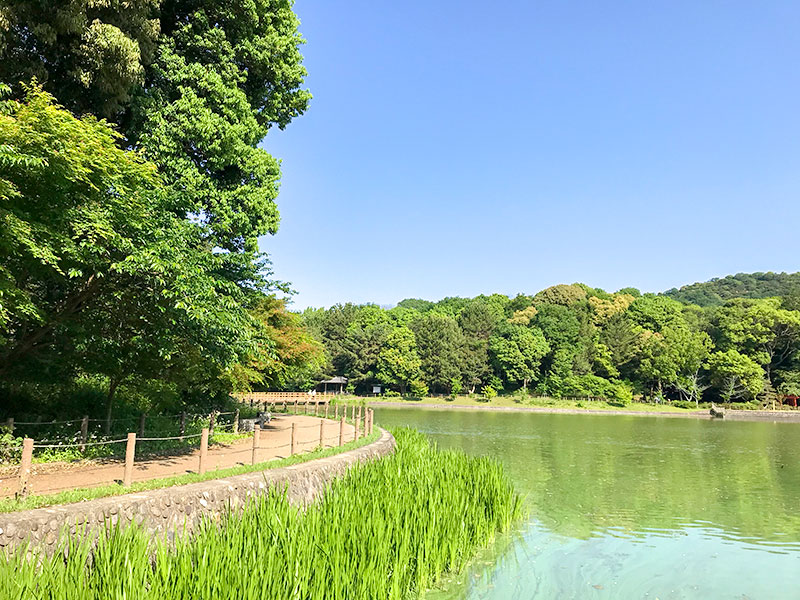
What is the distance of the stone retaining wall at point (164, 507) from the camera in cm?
524

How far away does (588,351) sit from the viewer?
5672 centimetres

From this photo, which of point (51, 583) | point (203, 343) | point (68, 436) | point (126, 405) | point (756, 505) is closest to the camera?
point (51, 583)

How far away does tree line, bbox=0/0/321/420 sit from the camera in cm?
741

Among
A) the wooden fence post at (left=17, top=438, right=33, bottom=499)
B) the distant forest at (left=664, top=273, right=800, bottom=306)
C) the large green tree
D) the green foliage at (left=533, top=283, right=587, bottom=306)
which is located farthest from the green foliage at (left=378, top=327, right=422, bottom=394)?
the distant forest at (left=664, top=273, right=800, bottom=306)

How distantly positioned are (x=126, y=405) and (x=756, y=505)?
54.9ft

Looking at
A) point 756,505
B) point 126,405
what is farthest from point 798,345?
point 126,405

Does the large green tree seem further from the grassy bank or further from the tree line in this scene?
the grassy bank

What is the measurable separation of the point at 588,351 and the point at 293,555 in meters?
56.8

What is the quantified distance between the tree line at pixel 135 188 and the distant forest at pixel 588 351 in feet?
120

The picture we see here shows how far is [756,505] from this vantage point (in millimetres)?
12477

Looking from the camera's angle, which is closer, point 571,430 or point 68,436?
point 68,436

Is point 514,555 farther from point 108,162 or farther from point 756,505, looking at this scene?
point 108,162

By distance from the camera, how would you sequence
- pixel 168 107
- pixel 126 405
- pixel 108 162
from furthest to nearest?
pixel 126 405 < pixel 168 107 < pixel 108 162

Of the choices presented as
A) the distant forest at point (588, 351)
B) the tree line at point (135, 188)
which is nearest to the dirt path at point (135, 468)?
the tree line at point (135, 188)
